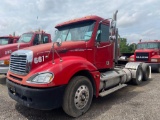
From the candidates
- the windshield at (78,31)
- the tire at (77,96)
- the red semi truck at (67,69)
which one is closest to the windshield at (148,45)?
the red semi truck at (67,69)

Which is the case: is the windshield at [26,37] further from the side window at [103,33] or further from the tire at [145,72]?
the tire at [145,72]

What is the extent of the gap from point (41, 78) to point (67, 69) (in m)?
0.60

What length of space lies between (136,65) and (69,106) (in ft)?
16.1

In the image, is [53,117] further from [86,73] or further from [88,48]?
[88,48]

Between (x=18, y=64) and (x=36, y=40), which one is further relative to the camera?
(x=36, y=40)

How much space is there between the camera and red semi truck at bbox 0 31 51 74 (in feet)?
23.8

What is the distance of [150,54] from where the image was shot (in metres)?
11.3

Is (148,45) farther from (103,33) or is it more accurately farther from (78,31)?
(78,31)

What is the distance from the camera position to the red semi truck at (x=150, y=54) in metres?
11.1

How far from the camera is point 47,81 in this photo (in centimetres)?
355

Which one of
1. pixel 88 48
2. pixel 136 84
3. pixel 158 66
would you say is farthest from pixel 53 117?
pixel 158 66

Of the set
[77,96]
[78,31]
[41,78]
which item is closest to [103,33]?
[78,31]

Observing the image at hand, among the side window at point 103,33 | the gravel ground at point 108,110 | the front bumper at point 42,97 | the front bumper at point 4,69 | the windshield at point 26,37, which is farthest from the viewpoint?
the windshield at point 26,37

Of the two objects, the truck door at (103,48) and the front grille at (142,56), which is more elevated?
the truck door at (103,48)
